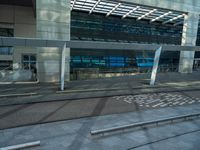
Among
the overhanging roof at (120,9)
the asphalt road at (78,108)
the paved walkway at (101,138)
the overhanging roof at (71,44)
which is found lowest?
the paved walkway at (101,138)

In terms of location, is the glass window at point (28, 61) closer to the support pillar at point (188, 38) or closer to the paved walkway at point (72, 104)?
the paved walkway at point (72, 104)

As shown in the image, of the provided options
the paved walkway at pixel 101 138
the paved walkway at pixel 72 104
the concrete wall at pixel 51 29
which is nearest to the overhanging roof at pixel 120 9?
the concrete wall at pixel 51 29

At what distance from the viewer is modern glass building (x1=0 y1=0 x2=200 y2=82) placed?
2017 centimetres

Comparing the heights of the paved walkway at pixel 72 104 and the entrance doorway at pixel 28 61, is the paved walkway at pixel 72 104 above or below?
below

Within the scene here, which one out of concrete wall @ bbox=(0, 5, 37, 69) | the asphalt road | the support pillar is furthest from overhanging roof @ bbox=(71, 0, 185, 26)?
the asphalt road

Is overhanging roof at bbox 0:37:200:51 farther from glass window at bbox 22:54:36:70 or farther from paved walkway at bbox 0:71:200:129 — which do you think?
glass window at bbox 22:54:36:70

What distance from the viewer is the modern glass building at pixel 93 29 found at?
20.2 m

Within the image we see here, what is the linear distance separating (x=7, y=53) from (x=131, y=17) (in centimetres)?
2211

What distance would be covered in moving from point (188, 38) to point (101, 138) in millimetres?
26875

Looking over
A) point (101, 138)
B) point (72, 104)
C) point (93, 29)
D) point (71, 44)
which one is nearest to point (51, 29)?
point (71, 44)

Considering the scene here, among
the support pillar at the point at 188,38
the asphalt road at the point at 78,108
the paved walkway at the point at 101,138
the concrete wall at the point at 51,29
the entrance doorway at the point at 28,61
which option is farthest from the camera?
the entrance doorway at the point at 28,61

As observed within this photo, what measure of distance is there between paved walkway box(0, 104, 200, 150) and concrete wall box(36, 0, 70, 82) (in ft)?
40.9

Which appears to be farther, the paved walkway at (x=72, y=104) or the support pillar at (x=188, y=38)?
the support pillar at (x=188, y=38)

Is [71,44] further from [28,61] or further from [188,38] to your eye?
[188,38]
